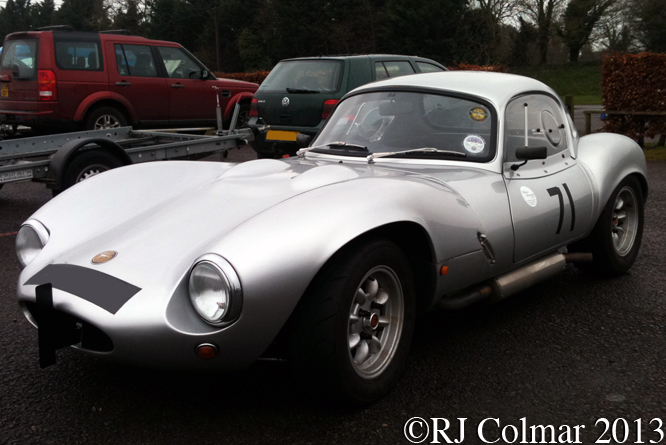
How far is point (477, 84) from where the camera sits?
4.01m

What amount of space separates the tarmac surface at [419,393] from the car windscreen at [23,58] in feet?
22.7

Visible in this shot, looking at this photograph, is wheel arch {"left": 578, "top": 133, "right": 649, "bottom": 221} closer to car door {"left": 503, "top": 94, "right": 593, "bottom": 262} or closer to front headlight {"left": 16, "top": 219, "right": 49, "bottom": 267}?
car door {"left": 503, "top": 94, "right": 593, "bottom": 262}

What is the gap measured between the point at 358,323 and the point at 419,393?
0.47 m

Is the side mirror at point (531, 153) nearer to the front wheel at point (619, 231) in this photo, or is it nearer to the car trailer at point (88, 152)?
the front wheel at point (619, 231)

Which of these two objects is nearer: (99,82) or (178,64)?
(99,82)

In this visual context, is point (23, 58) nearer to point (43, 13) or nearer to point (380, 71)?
point (380, 71)

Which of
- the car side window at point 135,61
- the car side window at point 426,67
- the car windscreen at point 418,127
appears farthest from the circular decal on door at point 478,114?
the car side window at point 135,61

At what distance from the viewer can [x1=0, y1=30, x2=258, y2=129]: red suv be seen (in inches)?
383

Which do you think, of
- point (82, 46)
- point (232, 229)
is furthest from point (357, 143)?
point (82, 46)

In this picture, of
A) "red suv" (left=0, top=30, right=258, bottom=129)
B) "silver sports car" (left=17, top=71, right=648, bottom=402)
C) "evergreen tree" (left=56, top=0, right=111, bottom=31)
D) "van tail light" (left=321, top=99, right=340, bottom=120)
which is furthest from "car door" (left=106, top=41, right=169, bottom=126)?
"evergreen tree" (left=56, top=0, right=111, bottom=31)

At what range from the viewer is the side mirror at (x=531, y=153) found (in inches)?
142

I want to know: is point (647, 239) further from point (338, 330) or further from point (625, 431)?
point (338, 330)

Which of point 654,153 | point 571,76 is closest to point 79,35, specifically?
point 654,153

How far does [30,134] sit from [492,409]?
9.37 metres
